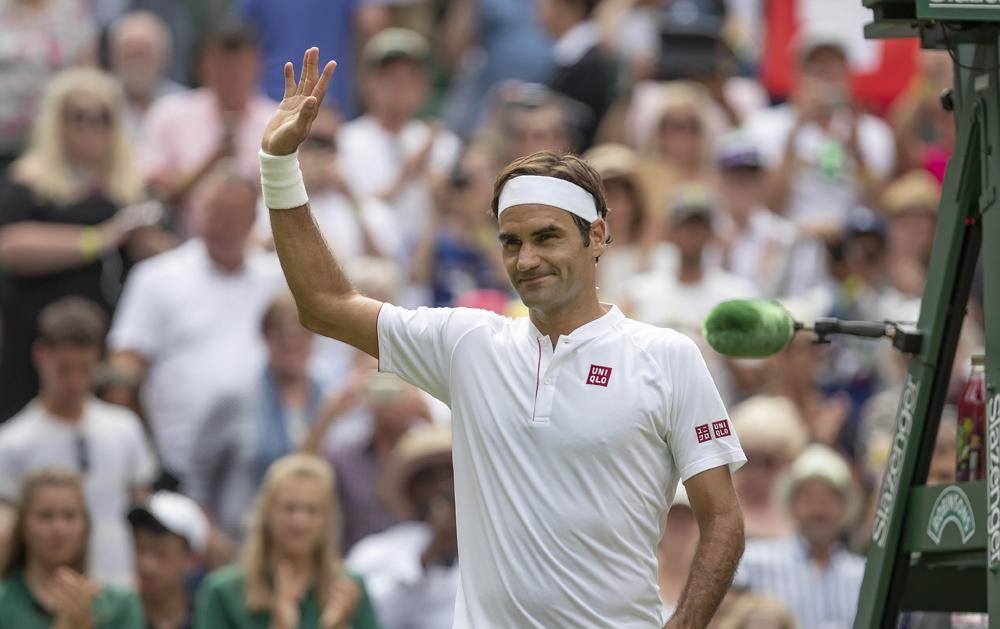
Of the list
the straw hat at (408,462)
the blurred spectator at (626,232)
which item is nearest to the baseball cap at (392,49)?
the blurred spectator at (626,232)

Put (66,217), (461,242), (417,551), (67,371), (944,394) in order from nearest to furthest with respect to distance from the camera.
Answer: (944,394) → (417,551) → (67,371) → (66,217) → (461,242)

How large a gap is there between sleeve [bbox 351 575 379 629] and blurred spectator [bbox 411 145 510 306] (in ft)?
11.3

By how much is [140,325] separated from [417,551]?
2.20 meters

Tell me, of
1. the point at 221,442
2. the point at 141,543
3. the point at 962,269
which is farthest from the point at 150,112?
the point at 962,269

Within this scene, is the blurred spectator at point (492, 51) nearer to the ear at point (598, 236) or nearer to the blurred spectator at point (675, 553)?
the blurred spectator at point (675, 553)

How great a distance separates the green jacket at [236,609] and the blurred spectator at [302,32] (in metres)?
5.54

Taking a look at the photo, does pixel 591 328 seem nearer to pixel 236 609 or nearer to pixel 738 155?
pixel 236 609

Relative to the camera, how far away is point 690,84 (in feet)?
44.4

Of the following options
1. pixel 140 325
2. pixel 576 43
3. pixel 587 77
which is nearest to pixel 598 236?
pixel 140 325

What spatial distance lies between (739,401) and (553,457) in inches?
238

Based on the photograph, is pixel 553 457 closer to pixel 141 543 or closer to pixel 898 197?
pixel 141 543

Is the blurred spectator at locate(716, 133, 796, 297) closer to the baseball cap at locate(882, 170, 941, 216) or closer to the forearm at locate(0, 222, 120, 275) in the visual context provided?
the baseball cap at locate(882, 170, 941, 216)

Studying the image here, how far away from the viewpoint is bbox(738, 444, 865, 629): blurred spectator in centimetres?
968

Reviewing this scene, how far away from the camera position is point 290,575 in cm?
900
